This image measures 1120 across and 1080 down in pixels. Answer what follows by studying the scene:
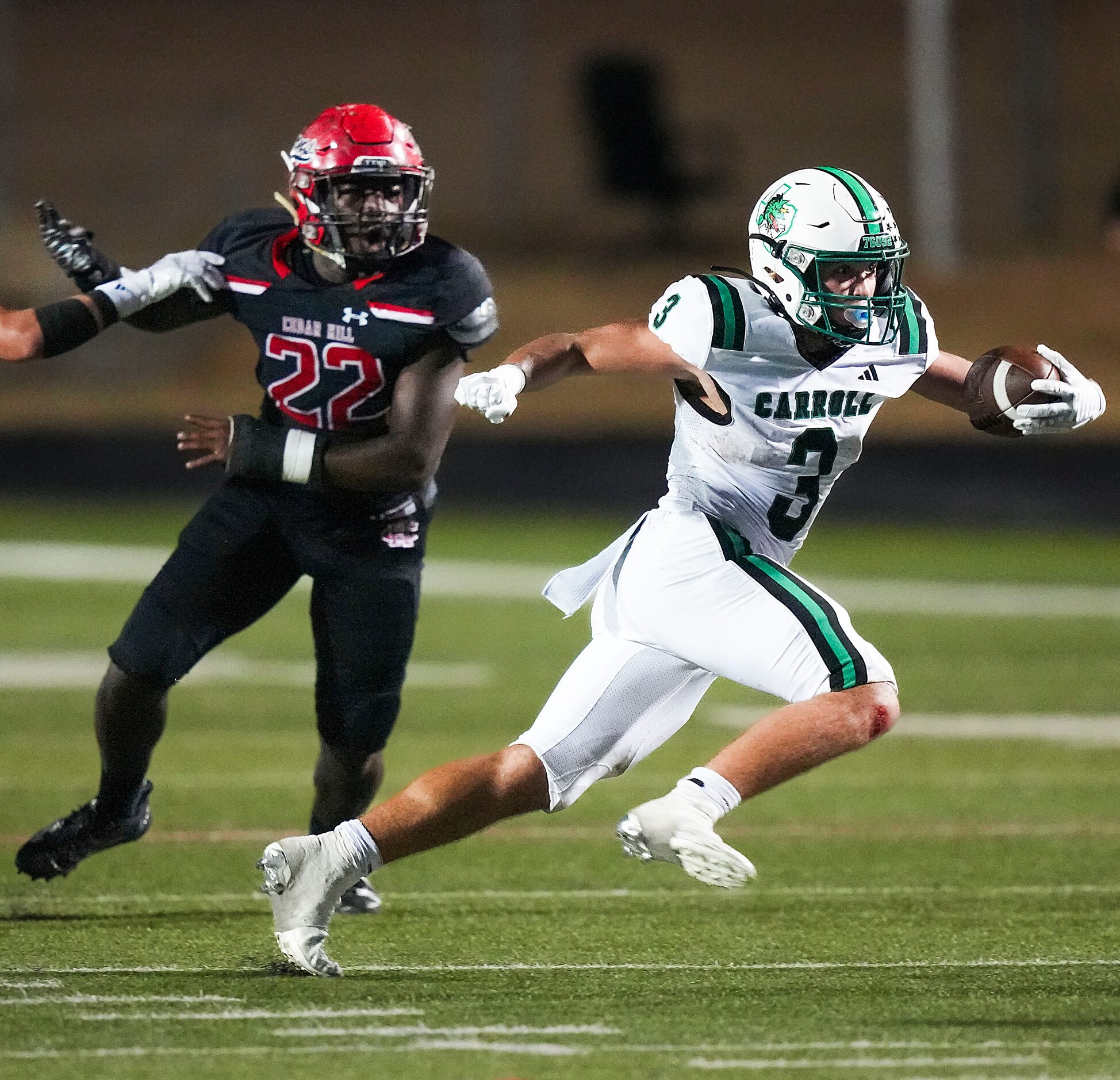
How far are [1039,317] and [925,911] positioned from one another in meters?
14.3

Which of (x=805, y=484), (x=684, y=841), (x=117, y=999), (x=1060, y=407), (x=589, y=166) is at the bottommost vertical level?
(x=589, y=166)

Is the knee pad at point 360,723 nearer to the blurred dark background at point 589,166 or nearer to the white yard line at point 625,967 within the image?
the white yard line at point 625,967

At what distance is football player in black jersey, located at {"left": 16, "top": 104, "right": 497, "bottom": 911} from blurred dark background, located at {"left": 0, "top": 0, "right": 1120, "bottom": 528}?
10.3 m

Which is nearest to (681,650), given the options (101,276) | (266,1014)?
(266,1014)

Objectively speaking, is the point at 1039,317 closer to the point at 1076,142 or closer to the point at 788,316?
the point at 1076,142

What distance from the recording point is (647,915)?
18.1 ft

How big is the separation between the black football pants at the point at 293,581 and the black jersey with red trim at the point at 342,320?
0.24 metres

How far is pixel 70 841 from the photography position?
5309 millimetres

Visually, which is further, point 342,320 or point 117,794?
point 117,794

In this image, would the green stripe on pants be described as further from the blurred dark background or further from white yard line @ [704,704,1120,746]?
the blurred dark background

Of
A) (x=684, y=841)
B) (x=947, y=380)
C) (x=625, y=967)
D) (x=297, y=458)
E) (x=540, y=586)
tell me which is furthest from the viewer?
(x=540, y=586)

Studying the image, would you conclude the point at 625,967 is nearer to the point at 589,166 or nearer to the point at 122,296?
the point at 122,296

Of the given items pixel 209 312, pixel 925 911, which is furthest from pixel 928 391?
pixel 209 312

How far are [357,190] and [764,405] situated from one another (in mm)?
1194
